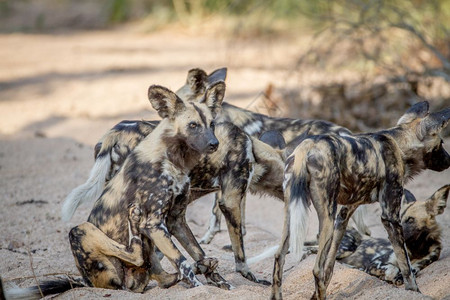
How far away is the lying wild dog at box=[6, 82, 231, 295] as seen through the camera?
3490 millimetres

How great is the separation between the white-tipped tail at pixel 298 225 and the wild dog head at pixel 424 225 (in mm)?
1347

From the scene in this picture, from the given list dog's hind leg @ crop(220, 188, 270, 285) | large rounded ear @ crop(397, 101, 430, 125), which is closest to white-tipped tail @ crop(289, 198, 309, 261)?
dog's hind leg @ crop(220, 188, 270, 285)

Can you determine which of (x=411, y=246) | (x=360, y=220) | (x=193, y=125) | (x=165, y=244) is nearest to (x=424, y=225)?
(x=411, y=246)

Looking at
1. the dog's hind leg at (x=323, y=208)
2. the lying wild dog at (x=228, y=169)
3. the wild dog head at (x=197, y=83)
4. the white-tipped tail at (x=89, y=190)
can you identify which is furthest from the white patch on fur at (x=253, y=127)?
the dog's hind leg at (x=323, y=208)

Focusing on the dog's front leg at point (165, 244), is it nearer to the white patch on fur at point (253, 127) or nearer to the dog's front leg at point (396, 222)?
the dog's front leg at point (396, 222)

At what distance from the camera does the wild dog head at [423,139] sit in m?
3.89

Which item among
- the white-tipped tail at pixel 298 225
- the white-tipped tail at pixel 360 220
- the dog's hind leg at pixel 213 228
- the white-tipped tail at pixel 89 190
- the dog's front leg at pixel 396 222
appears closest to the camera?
the white-tipped tail at pixel 298 225

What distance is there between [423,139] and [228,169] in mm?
1189

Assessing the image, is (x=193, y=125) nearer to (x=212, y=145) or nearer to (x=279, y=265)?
(x=212, y=145)

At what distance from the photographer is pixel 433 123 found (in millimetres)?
3881

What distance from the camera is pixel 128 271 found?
358 centimetres

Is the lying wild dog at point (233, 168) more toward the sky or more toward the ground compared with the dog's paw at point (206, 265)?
more toward the sky

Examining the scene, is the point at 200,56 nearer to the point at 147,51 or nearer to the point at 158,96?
the point at 147,51

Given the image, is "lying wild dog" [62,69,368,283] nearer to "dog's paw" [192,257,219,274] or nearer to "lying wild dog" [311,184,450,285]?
"dog's paw" [192,257,219,274]
